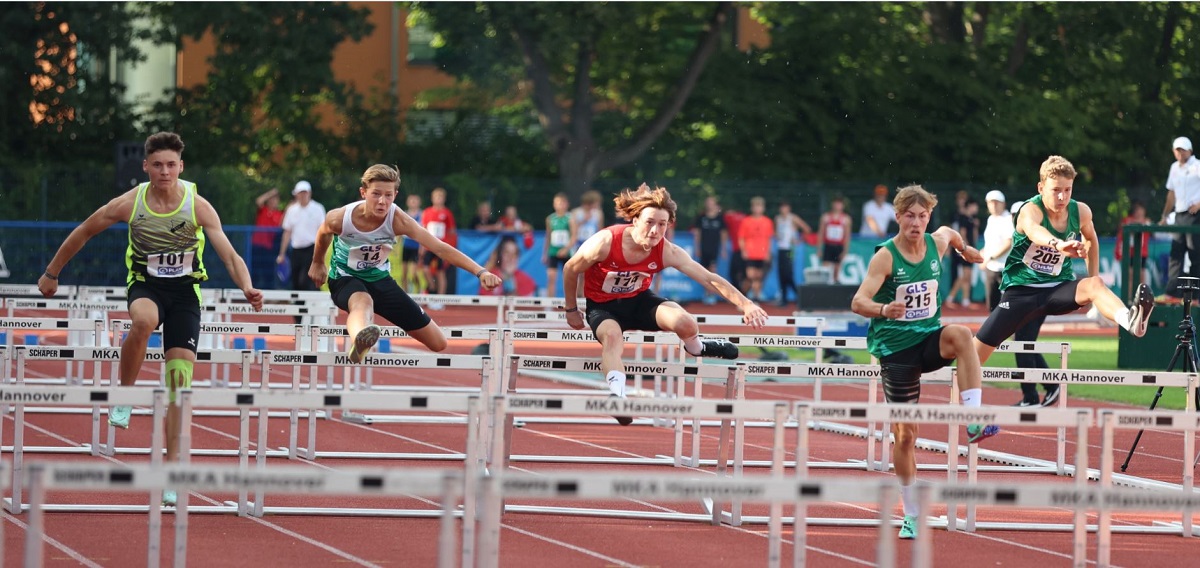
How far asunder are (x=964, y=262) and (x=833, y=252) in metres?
2.16

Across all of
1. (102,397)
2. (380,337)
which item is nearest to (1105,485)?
(102,397)

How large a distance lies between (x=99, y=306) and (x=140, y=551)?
627 centimetres

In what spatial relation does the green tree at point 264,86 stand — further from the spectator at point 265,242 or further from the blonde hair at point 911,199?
the blonde hair at point 911,199

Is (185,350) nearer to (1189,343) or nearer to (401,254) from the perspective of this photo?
(1189,343)

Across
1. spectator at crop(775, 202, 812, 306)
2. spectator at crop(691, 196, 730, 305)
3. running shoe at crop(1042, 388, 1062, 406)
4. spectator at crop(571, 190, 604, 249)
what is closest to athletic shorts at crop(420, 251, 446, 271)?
spectator at crop(571, 190, 604, 249)

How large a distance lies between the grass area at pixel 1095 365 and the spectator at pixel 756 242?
5420 millimetres

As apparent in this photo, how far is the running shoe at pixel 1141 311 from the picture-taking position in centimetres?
938

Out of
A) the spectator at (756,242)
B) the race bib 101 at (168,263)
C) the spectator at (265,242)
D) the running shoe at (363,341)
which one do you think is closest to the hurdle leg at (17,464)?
the race bib 101 at (168,263)

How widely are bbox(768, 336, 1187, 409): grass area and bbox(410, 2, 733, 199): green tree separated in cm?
1270

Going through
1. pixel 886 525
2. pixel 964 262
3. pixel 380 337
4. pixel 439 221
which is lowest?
pixel 886 525

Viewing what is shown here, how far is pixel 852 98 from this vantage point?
1359 inches

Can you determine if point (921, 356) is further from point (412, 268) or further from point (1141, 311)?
point (412, 268)

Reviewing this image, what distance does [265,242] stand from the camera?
25.5m

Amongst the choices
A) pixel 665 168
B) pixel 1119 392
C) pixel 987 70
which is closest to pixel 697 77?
pixel 665 168
